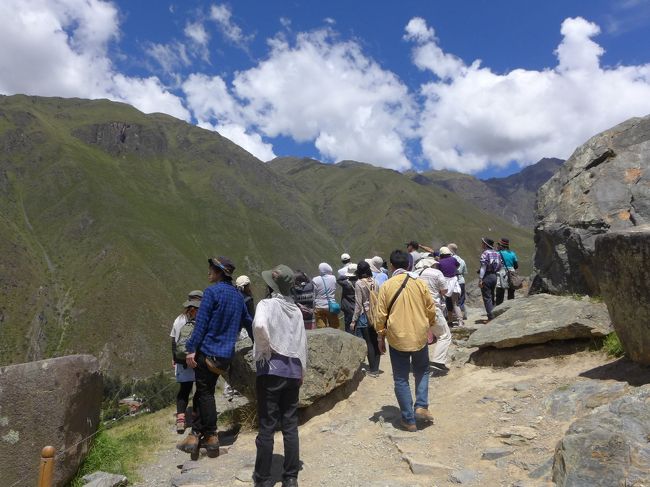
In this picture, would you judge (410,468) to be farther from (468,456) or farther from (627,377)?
(627,377)

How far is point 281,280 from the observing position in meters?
6.39

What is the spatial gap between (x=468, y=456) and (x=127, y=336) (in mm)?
143716

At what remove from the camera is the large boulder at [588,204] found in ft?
36.1

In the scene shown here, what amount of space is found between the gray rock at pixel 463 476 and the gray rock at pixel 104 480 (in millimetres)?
4850

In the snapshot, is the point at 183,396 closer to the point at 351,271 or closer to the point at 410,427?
the point at 410,427

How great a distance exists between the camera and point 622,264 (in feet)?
23.3

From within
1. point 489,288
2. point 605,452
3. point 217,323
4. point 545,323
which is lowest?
point 605,452

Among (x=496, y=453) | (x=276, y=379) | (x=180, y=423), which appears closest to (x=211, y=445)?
(x=180, y=423)

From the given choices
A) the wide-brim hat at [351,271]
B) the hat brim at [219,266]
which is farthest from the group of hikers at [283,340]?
the wide-brim hat at [351,271]

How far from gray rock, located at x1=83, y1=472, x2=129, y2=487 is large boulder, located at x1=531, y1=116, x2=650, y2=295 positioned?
31.4ft

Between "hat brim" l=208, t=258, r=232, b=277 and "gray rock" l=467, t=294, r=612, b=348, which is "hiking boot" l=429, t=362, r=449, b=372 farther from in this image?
"hat brim" l=208, t=258, r=232, b=277

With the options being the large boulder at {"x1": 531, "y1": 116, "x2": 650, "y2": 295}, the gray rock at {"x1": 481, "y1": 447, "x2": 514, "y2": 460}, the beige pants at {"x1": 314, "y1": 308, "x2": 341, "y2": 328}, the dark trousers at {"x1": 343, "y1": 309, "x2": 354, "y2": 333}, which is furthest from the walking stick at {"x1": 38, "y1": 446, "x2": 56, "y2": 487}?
the large boulder at {"x1": 531, "y1": 116, "x2": 650, "y2": 295}

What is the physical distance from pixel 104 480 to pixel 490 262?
10639mm

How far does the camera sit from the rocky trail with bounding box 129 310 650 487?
6051 millimetres
